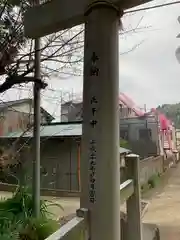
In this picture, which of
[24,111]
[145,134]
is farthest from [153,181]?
[24,111]

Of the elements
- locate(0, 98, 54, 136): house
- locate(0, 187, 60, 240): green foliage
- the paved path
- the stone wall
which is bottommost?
the paved path

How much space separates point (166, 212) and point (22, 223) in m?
4.67

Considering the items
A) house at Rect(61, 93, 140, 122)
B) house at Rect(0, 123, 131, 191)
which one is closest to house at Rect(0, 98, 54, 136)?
house at Rect(61, 93, 140, 122)

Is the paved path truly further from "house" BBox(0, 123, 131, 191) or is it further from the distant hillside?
the distant hillside

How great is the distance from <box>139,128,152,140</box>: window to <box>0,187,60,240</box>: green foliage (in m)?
12.1

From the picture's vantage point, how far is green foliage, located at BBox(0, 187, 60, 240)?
3138 mm

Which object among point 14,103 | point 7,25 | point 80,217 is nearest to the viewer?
point 80,217

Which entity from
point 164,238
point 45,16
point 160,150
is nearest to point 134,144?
point 160,150

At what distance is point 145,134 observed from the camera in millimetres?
15820

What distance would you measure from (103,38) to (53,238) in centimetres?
102

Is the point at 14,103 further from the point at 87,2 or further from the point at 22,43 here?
the point at 87,2

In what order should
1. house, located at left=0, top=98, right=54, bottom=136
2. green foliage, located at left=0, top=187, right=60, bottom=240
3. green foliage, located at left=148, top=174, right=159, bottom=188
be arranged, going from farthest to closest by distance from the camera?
1. green foliage, located at left=148, top=174, right=159, bottom=188
2. house, located at left=0, top=98, right=54, bottom=136
3. green foliage, located at left=0, top=187, right=60, bottom=240

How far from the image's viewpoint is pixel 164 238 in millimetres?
4973

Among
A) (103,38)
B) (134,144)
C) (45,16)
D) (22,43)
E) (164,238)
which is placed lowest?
(164,238)
